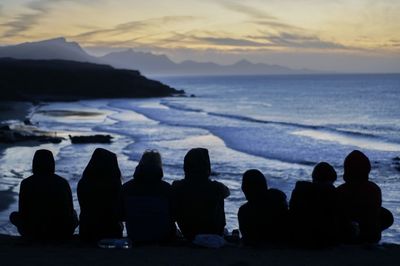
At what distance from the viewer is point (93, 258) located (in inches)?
238

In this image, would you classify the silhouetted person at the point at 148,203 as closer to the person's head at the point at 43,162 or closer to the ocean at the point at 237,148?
the person's head at the point at 43,162

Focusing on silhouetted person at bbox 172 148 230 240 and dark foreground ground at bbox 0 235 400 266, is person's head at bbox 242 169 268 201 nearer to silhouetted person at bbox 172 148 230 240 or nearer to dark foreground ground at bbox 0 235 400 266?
silhouetted person at bbox 172 148 230 240

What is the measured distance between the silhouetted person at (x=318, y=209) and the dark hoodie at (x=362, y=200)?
0.79 feet

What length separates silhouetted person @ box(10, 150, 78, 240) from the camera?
6742mm

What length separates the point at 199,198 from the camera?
679cm

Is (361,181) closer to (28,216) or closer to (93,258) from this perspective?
(93,258)

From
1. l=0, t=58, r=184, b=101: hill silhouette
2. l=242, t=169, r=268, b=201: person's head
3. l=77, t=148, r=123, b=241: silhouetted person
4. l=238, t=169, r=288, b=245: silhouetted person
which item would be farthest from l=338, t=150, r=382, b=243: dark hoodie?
l=0, t=58, r=184, b=101: hill silhouette

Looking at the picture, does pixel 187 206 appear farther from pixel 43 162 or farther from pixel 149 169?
pixel 43 162

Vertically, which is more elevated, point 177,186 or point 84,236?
point 177,186

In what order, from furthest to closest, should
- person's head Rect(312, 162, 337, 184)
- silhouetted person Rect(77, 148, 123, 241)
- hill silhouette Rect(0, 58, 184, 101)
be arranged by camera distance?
1. hill silhouette Rect(0, 58, 184, 101)
2. silhouetted person Rect(77, 148, 123, 241)
3. person's head Rect(312, 162, 337, 184)

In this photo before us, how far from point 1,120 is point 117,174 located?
33.0 meters

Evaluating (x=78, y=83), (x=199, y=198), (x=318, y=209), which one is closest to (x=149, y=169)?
(x=199, y=198)

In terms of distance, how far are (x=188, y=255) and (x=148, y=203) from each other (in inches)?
32.7

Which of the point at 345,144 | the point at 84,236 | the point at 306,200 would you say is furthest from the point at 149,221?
the point at 345,144
